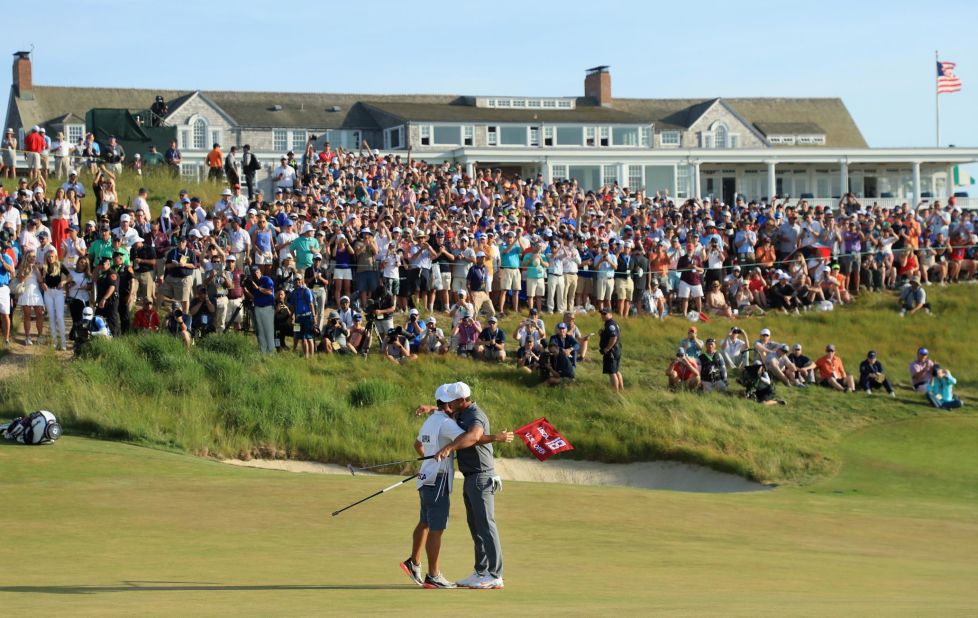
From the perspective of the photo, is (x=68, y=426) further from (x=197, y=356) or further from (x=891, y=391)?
(x=891, y=391)

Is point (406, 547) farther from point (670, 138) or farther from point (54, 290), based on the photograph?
point (670, 138)

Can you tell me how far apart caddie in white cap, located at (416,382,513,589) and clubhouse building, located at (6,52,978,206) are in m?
46.7

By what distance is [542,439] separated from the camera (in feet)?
47.2

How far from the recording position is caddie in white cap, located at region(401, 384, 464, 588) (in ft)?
40.5

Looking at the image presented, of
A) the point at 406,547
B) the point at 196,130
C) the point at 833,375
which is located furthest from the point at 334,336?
the point at 196,130

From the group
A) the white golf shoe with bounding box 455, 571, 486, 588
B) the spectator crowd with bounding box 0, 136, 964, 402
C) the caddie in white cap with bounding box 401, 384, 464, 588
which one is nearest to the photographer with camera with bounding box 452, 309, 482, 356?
the spectator crowd with bounding box 0, 136, 964, 402

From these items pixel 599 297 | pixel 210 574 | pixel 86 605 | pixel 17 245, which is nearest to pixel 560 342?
pixel 599 297

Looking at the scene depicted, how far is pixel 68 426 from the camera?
2283cm

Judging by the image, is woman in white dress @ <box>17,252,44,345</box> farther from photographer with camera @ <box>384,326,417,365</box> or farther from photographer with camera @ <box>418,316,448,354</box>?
photographer with camera @ <box>418,316,448,354</box>

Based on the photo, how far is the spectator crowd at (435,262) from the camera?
26.9 meters

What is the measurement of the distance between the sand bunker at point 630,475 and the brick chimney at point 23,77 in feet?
168

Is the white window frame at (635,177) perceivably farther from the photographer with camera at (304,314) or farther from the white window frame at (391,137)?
the photographer with camera at (304,314)

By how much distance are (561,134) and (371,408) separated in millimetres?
41818

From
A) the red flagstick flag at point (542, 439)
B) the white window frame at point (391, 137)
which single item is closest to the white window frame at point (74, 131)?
the white window frame at point (391, 137)
